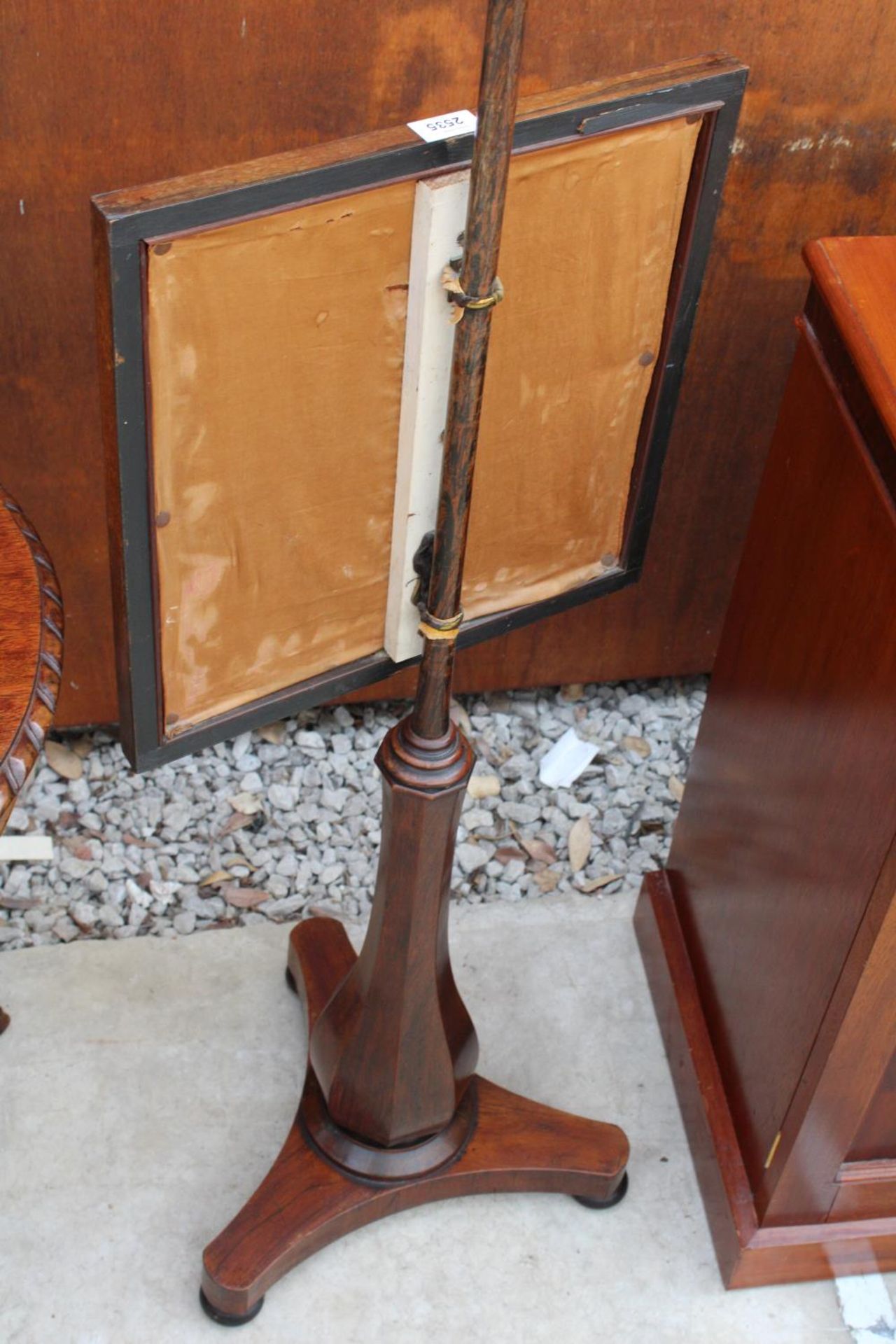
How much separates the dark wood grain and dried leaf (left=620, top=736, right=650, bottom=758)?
1.24 metres

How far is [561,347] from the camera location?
4.11 ft

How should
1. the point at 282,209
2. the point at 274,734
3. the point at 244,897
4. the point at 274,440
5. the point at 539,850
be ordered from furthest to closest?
the point at 274,734
the point at 539,850
the point at 244,897
the point at 274,440
the point at 282,209

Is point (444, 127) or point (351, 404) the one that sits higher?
point (444, 127)

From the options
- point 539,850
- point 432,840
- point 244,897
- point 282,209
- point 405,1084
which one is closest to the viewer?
point 282,209

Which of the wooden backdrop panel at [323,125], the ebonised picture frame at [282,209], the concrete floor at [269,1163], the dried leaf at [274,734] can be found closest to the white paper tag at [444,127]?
the ebonised picture frame at [282,209]

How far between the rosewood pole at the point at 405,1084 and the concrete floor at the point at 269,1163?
2.2 inches

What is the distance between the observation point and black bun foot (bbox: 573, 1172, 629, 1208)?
1.79m

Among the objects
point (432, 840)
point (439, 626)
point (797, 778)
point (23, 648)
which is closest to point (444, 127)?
point (439, 626)

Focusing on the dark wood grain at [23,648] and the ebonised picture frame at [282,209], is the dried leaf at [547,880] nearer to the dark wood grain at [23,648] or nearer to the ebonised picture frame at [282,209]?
the ebonised picture frame at [282,209]

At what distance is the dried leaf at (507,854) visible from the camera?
2193 mm

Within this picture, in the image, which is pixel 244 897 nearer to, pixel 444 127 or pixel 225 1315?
pixel 225 1315

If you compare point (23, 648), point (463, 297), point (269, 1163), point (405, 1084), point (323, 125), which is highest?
point (463, 297)

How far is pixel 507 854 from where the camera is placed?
7.22 ft

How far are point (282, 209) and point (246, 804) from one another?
130cm
